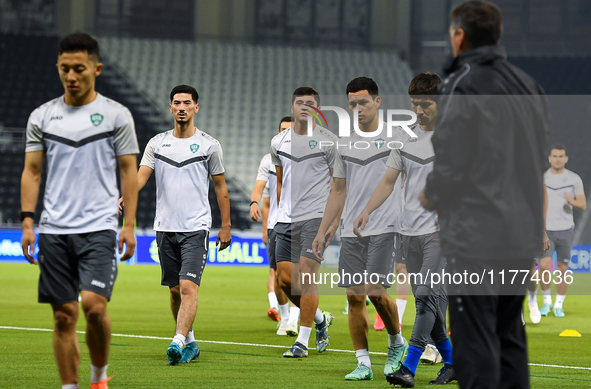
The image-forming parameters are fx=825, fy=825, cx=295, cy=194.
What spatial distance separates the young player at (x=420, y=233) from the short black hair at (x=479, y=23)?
2.53 metres

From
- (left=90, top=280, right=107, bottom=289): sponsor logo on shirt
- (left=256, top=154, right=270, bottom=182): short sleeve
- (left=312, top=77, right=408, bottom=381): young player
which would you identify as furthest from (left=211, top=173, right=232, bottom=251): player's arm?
(left=256, top=154, right=270, bottom=182): short sleeve

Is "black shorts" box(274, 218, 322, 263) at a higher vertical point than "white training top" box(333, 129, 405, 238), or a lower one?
lower

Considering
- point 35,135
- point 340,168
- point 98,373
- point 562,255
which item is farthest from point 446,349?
point 562,255

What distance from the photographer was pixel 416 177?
21.9ft

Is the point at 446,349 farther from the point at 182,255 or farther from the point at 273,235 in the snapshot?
the point at 273,235

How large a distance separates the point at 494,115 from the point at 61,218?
285cm

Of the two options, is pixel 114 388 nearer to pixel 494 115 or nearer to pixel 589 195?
pixel 494 115

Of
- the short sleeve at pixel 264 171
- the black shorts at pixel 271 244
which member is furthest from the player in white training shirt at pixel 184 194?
the short sleeve at pixel 264 171

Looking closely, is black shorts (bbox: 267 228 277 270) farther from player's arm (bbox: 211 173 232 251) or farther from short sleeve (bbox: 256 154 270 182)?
player's arm (bbox: 211 173 232 251)

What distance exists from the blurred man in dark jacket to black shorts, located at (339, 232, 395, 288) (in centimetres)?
284

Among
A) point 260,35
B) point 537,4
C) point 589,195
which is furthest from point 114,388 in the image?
point 537,4

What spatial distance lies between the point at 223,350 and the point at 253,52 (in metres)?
26.3

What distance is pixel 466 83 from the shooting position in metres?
3.73

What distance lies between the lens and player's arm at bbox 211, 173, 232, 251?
24.9 feet
